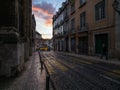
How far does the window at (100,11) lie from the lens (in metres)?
24.1

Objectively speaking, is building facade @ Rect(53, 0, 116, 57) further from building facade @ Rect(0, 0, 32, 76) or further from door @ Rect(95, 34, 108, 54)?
building facade @ Rect(0, 0, 32, 76)

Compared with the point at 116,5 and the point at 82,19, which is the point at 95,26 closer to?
the point at 116,5

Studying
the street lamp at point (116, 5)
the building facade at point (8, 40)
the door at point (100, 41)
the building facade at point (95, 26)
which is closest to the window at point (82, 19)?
the building facade at point (95, 26)

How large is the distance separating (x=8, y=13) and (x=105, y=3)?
16495 millimetres

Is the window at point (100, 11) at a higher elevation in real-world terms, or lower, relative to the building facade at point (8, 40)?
higher

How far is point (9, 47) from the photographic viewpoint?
929cm

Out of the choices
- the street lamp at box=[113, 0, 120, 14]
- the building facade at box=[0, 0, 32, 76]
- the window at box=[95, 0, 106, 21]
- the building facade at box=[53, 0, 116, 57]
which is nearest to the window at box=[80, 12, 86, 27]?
the building facade at box=[53, 0, 116, 57]

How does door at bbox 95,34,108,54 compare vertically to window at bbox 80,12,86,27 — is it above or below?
below

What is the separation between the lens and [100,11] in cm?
2491

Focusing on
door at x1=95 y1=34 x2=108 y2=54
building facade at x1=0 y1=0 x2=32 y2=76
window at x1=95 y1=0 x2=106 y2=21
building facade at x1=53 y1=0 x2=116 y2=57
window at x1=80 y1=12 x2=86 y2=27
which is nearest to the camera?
building facade at x1=0 y1=0 x2=32 y2=76

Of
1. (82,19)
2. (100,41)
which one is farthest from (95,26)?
(82,19)

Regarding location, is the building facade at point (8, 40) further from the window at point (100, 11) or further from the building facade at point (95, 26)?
the window at point (100, 11)

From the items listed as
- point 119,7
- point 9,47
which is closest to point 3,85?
point 9,47

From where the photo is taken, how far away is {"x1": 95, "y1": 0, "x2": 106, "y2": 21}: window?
24100 mm
